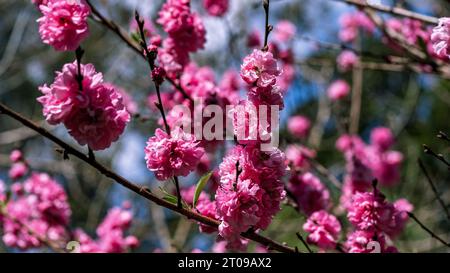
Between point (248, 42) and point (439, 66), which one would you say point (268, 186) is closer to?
point (439, 66)

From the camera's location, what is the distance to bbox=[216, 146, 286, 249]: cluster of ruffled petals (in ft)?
5.09

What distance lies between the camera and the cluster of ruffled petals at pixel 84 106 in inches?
54.4

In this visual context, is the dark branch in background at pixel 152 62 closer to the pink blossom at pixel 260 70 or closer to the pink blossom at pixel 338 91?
the pink blossom at pixel 260 70

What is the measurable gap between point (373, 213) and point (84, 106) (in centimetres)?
121

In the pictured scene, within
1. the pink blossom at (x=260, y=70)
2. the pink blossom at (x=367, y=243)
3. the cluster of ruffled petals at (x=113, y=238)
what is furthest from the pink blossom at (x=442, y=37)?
the cluster of ruffled petals at (x=113, y=238)

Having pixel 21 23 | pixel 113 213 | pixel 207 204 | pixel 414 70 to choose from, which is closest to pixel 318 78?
pixel 414 70

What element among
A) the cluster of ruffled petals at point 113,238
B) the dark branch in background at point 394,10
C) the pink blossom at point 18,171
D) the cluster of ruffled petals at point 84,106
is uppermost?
the dark branch in background at point 394,10

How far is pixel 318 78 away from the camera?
555cm

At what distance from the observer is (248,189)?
5.08 ft

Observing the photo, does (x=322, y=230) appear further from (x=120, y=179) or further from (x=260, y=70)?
(x=120, y=179)

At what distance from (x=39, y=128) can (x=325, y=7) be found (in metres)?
6.35

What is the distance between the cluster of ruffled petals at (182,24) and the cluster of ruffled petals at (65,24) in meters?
0.97

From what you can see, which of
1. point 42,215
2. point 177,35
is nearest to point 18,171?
point 42,215
